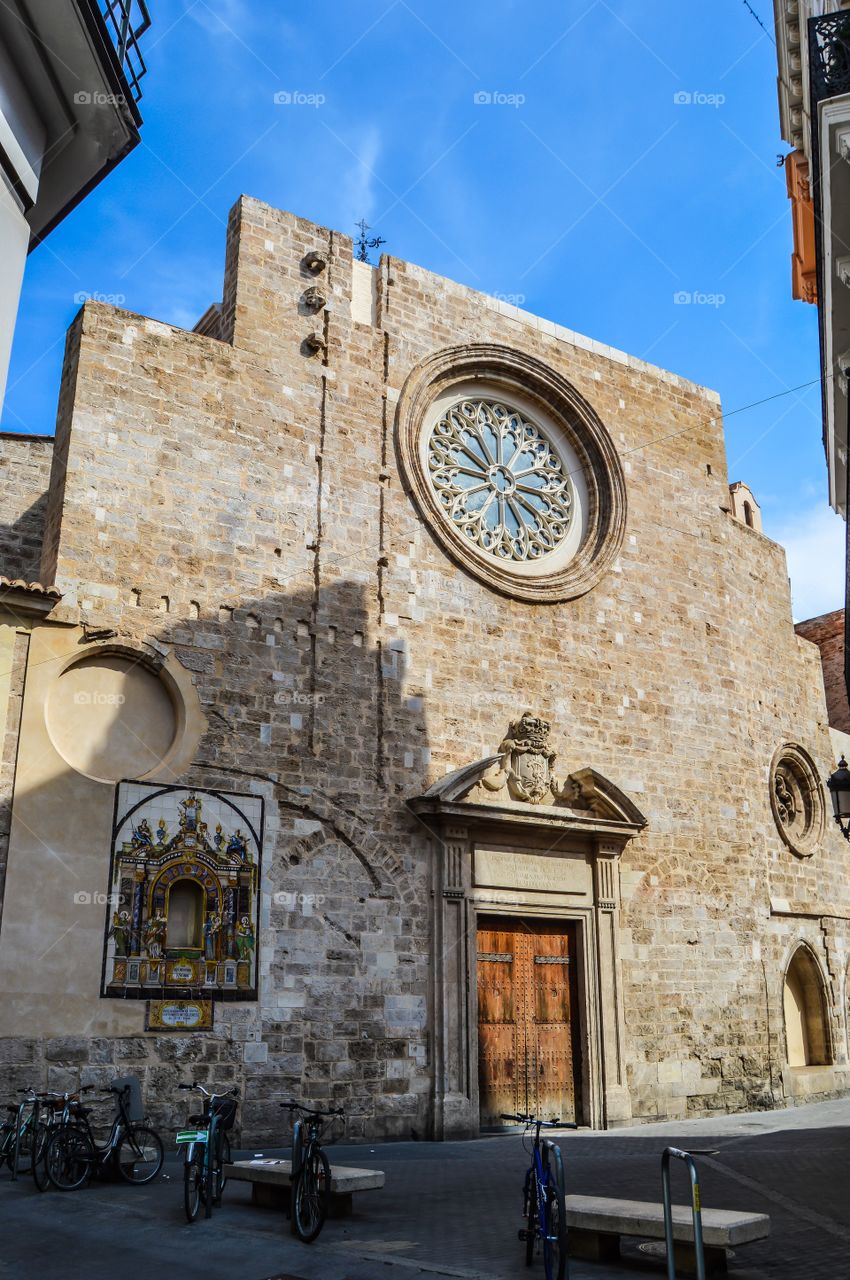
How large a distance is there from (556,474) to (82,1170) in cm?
1013

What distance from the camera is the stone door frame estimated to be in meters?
11.2

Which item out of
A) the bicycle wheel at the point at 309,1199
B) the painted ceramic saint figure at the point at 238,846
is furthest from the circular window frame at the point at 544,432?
the bicycle wheel at the point at 309,1199

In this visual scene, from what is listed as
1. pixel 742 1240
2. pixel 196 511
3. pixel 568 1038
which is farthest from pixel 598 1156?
pixel 196 511

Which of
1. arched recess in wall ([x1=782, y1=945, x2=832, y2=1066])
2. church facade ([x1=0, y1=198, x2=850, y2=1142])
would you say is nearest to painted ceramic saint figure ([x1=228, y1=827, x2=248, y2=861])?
church facade ([x1=0, y1=198, x2=850, y2=1142])

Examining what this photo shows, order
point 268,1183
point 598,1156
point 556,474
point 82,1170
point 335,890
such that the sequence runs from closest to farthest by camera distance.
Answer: point 268,1183, point 82,1170, point 598,1156, point 335,890, point 556,474

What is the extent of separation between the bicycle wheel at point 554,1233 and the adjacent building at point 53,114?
4.30m

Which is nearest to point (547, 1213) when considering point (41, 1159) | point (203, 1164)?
point (203, 1164)

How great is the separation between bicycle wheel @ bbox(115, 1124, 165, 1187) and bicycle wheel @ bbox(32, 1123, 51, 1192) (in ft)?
1.61

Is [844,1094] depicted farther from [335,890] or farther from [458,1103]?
[335,890]

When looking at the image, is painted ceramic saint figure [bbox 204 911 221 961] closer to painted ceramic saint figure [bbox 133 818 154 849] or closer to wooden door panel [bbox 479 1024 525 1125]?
painted ceramic saint figure [bbox 133 818 154 849]

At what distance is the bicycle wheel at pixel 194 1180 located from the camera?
21.1 feet

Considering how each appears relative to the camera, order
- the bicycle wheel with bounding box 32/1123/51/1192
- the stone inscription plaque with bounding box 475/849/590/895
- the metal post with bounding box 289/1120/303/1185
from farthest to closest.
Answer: the stone inscription plaque with bounding box 475/849/590/895 → the bicycle wheel with bounding box 32/1123/51/1192 → the metal post with bounding box 289/1120/303/1185

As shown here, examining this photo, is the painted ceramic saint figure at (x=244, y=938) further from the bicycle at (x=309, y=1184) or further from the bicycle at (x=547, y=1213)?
the bicycle at (x=547, y=1213)

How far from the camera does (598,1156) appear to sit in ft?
32.0
